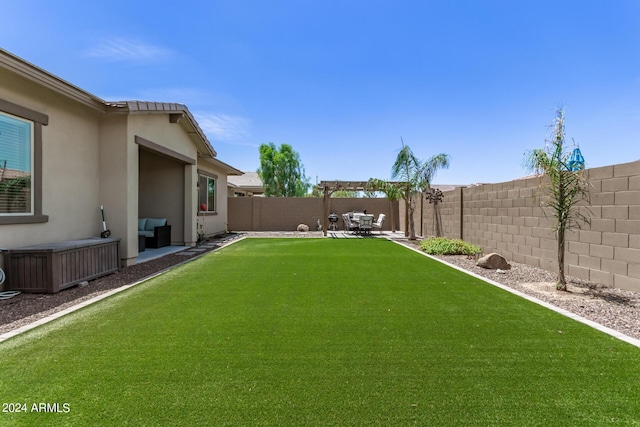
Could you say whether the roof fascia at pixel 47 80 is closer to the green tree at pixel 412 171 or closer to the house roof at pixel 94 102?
the house roof at pixel 94 102

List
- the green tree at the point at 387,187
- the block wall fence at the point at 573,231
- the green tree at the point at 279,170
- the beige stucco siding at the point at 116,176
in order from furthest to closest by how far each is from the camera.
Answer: the green tree at the point at 279,170 < the green tree at the point at 387,187 < the beige stucco siding at the point at 116,176 < the block wall fence at the point at 573,231

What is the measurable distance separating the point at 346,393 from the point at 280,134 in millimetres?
28063

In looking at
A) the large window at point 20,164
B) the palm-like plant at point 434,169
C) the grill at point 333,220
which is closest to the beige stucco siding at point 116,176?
the large window at point 20,164

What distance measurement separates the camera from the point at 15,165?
5152 millimetres

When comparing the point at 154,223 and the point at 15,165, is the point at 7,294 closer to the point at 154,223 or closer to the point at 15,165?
the point at 15,165

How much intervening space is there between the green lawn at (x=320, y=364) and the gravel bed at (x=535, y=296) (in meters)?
0.48

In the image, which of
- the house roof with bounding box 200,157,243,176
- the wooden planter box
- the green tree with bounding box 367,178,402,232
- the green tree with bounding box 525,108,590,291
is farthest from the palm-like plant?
the wooden planter box

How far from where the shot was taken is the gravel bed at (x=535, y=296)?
12.6ft

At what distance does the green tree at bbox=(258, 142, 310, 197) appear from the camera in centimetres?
3039

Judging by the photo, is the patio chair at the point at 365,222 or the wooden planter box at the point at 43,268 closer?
the wooden planter box at the point at 43,268

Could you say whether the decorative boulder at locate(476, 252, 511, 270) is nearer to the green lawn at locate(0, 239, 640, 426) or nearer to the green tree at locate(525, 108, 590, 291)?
the green tree at locate(525, 108, 590, 291)

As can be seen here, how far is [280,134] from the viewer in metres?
28.7

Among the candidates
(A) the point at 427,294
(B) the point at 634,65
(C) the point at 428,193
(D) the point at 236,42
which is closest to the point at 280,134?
(D) the point at 236,42

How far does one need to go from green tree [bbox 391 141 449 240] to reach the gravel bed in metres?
6.45
